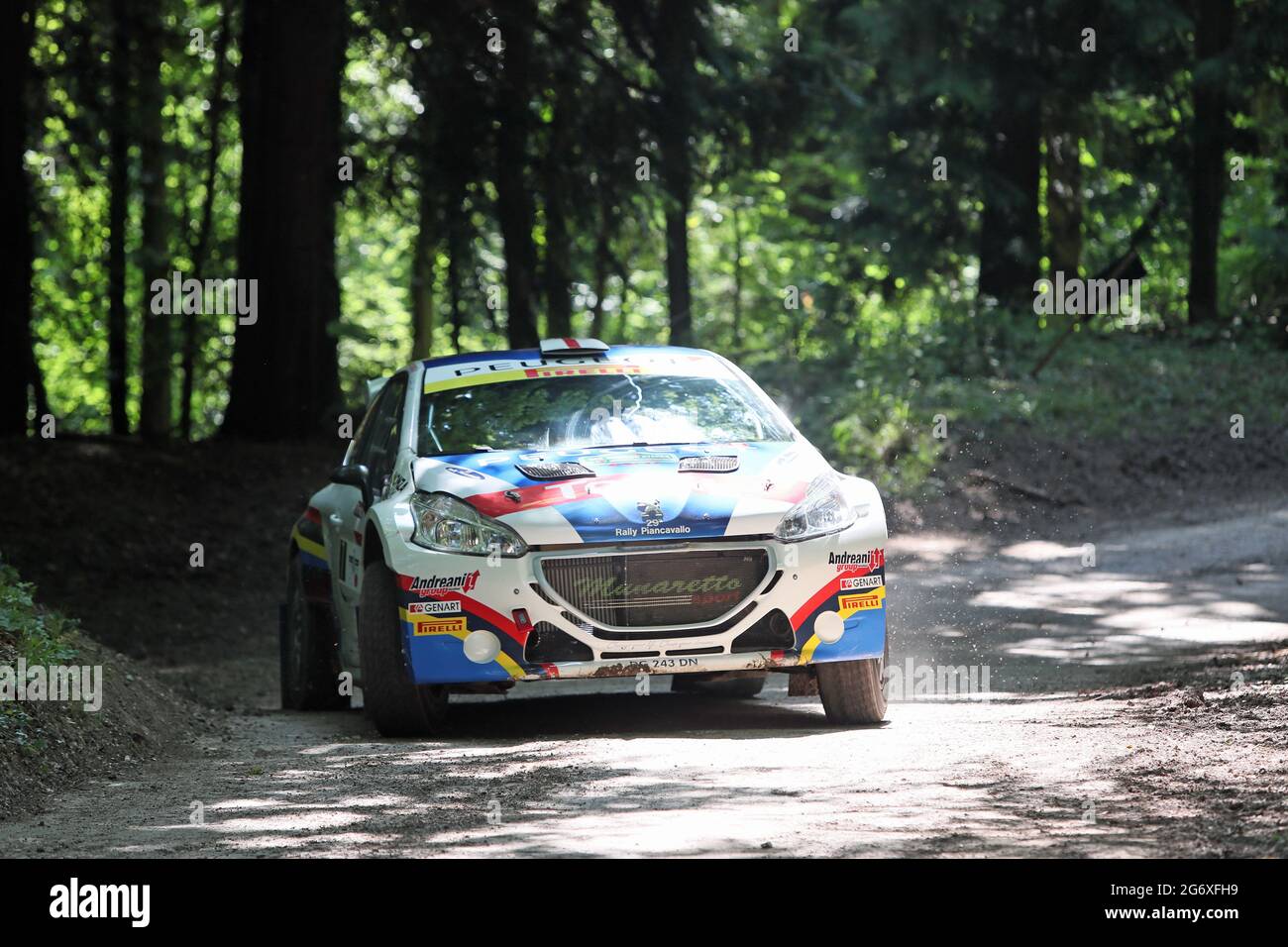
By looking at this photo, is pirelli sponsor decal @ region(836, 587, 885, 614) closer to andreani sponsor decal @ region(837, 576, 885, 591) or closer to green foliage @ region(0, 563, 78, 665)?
andreani sponsor decal @ region(837, 576, 885, 591)

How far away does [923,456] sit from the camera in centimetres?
2055

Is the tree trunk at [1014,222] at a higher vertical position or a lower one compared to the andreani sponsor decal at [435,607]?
higher

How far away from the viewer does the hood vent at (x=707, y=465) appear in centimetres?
869

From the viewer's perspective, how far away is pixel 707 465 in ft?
28.7

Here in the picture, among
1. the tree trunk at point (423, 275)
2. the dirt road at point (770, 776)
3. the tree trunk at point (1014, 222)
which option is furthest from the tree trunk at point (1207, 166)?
the dirt road at point (770, 776)

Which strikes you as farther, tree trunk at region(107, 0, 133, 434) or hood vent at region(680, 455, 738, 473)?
tree trunk at region(107, 0, 133, 434)

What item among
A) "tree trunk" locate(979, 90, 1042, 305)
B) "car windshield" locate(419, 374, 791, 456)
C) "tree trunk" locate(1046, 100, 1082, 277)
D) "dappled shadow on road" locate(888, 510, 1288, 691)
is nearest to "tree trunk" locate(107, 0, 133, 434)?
"tree trunk" locate(979, 90, 1042, 305)

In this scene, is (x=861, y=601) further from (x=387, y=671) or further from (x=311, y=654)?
(x=311, y=654)

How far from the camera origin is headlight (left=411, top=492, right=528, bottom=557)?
27.5 ft

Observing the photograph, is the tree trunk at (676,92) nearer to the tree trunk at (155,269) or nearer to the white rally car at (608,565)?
the tree trunk at (155,269)

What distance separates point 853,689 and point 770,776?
180 centimetres

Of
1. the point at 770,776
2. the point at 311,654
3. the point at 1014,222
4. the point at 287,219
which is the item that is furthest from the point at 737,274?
the point at 770,776

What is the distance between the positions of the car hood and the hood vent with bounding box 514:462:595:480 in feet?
0.04

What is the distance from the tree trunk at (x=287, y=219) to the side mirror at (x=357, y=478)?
36.3ft
